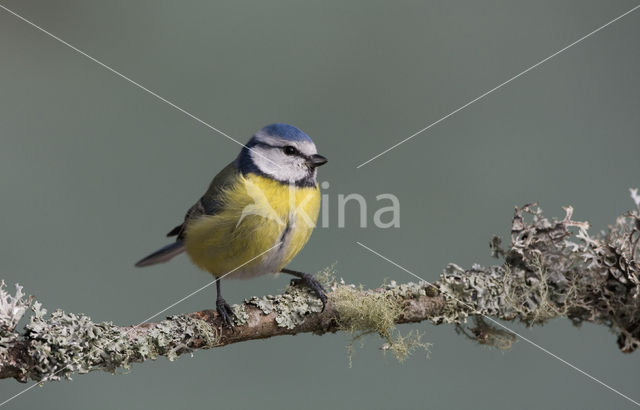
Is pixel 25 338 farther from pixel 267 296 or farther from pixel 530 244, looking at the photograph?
pixel 530 244

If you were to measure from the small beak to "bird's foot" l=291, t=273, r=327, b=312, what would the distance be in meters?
0.36

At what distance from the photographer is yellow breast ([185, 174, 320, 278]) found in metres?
1.96

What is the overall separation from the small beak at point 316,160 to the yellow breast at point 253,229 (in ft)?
0.26

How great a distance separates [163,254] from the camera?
7.64ft

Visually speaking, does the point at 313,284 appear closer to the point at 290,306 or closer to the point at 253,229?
the point at 290,306

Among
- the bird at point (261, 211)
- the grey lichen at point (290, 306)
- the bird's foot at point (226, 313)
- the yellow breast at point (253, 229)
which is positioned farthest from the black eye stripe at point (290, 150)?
the bird's foot at point (226, 313)

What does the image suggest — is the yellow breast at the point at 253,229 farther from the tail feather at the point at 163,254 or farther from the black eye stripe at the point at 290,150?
the tail feather at the point at 163,254

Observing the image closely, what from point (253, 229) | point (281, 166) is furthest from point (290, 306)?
point (281, 166)

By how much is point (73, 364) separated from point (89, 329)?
78mm

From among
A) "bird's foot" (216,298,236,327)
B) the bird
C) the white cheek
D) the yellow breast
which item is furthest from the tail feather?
"bird's foot" (216,298,236,327)

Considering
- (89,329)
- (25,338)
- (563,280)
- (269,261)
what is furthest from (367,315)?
(25,338)

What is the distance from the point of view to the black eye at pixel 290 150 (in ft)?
6.88

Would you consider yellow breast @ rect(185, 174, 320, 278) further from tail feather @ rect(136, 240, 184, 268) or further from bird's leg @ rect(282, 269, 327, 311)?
tail feather @ rect(136, 240, 184, 268)

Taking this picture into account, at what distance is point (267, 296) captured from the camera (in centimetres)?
177
